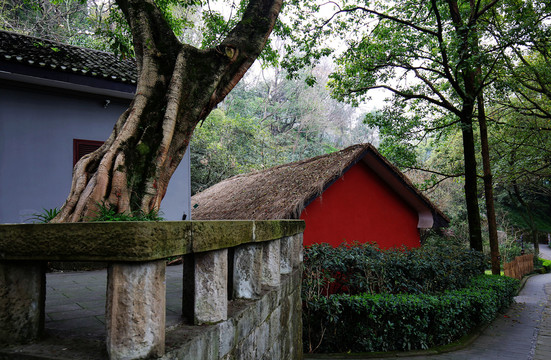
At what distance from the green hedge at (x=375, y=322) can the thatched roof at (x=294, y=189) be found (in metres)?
2.07

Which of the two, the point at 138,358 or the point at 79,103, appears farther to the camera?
the point at 79,103

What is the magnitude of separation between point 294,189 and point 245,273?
6462 millimetres

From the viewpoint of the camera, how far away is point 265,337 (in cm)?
263

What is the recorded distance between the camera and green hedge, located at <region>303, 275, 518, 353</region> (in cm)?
623

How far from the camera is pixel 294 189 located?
8.84 meters

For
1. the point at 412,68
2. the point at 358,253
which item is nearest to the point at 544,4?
the point at 412,68

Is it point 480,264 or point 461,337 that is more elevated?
point 480,264

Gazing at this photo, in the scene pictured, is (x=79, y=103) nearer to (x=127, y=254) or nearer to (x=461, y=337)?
(x=127, y=254)

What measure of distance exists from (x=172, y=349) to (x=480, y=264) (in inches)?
428

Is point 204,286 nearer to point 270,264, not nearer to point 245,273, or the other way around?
point 245,273

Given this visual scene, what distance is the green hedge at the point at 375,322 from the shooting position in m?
6.23

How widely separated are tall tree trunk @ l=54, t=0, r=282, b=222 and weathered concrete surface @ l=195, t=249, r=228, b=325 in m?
2.36

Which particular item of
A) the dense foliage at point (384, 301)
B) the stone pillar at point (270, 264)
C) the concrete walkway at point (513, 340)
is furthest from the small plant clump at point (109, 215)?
the concrete walkway at point (513, 340)

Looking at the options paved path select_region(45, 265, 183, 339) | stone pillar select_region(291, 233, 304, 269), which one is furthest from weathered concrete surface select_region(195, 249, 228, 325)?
stone pillar select_region(291, 233, 304, 269)
